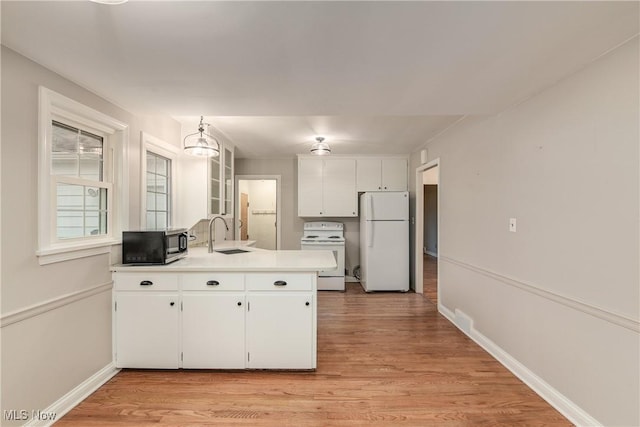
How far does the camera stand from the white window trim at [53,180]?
1.64m

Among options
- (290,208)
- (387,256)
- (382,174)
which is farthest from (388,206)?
(290,208)

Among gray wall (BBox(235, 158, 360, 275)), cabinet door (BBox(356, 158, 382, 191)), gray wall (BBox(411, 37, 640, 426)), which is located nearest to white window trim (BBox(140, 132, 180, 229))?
gray wall (BBox(235, 158, 360, 275))

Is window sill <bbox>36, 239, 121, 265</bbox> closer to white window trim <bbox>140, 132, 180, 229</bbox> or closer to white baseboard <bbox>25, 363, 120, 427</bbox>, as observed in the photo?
white window trim <bbox>140, 132, 180, 229</bbox>

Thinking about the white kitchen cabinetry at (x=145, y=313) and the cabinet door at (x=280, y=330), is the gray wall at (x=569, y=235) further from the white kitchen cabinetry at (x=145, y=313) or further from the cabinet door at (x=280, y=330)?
the white kitchen cabinetry at (x=145, y=313)

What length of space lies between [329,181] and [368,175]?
2.30 feet

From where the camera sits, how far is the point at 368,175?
16.3 feet

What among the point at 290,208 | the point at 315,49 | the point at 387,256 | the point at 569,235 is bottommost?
the point at 387,256

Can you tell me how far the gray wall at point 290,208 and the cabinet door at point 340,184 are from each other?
436mm

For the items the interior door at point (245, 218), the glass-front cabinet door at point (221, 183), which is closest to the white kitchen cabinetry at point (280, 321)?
the glass-front cabinet door at point (221, 183)

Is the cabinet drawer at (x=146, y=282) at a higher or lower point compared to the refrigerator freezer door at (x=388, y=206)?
lower

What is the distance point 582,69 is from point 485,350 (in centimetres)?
236

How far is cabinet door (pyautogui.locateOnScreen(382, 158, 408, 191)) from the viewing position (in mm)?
4938

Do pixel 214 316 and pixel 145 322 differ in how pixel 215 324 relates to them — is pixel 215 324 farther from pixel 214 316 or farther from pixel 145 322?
pixel 145 322

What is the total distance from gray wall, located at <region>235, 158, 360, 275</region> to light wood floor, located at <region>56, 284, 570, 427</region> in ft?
8.58
